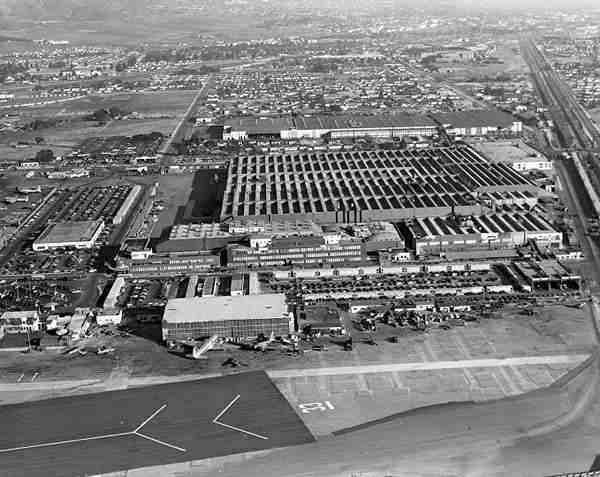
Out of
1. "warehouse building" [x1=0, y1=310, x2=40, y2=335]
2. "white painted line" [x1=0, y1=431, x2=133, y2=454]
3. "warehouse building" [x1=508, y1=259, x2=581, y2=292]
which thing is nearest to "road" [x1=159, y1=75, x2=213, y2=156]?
"warehouse building" [x1=0, y1=310, x2=40, y2=335]

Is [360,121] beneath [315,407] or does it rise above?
beneath

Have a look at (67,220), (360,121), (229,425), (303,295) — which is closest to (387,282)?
(303,295)

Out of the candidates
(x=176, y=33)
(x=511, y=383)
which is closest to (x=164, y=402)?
(x=511, y=383)

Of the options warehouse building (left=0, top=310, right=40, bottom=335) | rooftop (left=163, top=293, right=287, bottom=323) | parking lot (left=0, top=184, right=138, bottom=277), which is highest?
rooftop (left=163, top=293, right=287, bottom=323)

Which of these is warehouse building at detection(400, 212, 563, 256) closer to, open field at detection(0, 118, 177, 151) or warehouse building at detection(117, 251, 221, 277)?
warehouse building at detection(117, 251, 221, 277)

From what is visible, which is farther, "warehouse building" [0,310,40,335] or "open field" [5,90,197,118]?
"open field" [5,90,197,118]

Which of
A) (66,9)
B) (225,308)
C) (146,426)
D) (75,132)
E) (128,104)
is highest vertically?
(225,308)

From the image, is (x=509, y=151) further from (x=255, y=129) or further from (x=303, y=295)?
(x=303, y=295)
